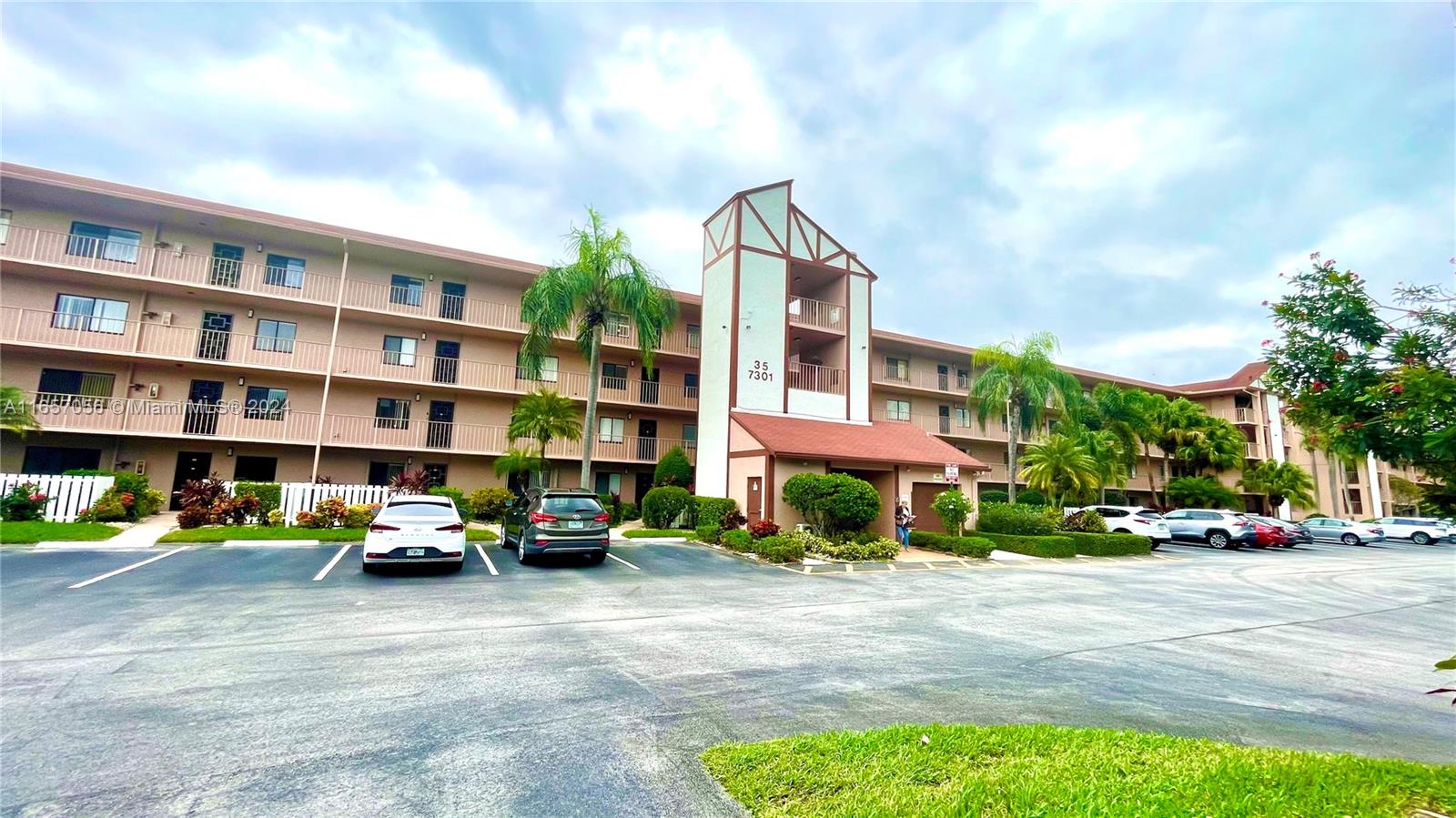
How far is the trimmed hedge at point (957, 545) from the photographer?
1866cm

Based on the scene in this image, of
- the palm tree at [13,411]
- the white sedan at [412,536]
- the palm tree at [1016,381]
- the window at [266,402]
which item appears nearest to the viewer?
the white sedan at [412,536]

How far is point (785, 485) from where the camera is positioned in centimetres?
1873

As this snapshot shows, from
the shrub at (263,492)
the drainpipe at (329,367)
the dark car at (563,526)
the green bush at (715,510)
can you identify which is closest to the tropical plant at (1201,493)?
the green bush at (715,510)

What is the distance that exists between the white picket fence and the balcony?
7.33m

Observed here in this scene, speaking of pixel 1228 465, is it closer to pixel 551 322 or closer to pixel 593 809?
pixel 551 322

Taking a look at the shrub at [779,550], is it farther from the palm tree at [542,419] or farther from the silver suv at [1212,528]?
the silver suv at [1212,528]

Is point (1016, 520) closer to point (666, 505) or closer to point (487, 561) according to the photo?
point (666, 505)

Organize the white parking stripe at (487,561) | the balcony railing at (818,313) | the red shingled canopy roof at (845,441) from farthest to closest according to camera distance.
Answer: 1. the balcony railing at (818,313)
2. the red shingled canopy roof at (845,441)
3. the white parking stripe at (487,561)

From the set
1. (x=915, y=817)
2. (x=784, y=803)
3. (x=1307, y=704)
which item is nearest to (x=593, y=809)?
(x=784, y=803)

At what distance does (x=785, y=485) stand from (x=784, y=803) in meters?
15.4

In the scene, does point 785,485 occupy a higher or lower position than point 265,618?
higher

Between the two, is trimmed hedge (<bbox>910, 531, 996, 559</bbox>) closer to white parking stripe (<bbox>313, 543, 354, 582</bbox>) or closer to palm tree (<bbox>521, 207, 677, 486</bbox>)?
palm tree (<bbox>521, 207, 677, 486</bbox>)

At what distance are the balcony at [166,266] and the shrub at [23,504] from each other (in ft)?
25.4

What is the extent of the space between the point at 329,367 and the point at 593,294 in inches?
397
